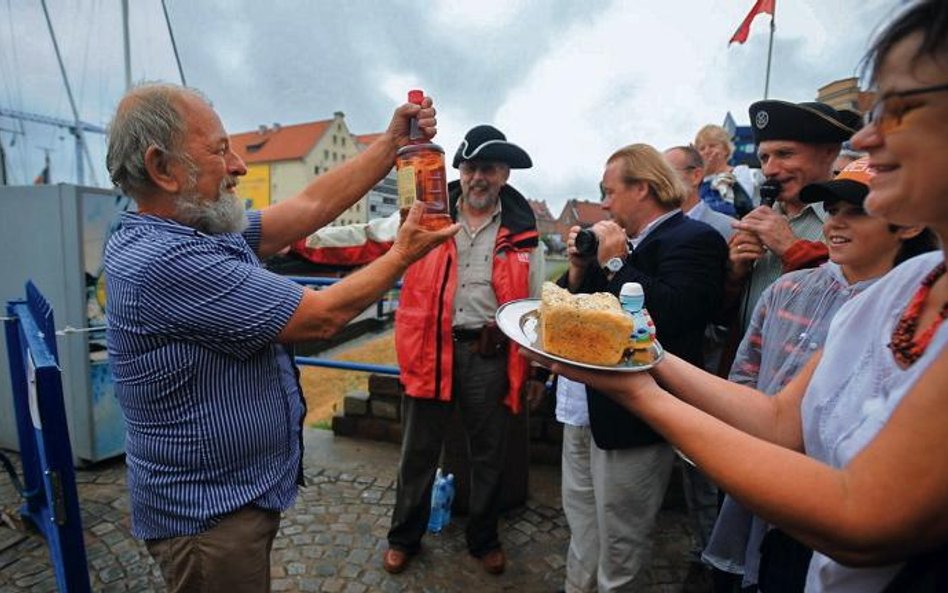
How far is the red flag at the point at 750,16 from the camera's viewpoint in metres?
9.95

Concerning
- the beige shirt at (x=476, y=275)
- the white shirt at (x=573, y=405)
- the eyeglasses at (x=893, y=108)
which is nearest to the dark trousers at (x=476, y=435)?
the beige shirt at (x=476, y=275)

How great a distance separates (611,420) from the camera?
217 centimetres

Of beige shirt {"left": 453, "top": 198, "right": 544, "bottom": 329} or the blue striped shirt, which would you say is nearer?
the blue striped shirt

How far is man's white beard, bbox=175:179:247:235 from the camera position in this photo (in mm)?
1527

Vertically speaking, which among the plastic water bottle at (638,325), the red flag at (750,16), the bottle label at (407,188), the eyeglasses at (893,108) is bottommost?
the plastic water bottle at (638,325)

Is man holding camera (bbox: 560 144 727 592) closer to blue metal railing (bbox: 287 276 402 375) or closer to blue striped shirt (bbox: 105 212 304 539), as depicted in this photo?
blue striped shirt (bbox: 105 212 304 539)

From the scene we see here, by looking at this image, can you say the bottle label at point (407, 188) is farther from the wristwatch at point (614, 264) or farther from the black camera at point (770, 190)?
the black camera at point (770, 190)

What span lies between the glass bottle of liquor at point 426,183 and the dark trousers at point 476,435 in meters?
1.39

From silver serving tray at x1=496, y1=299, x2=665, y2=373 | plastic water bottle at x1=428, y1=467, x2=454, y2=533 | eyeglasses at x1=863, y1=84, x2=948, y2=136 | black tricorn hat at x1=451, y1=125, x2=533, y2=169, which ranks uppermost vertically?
black tricorn hat at x1=451, y1=125, x2=533, y2=169

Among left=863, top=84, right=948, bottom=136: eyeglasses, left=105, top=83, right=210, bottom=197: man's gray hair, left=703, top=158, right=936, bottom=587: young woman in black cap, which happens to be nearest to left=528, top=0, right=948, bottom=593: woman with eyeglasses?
left=863, top=84, right=948, bottom=136: eyeglasses

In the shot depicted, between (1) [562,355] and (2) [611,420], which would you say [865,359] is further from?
(2) [611,420]

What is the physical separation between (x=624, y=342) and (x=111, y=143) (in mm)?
1637

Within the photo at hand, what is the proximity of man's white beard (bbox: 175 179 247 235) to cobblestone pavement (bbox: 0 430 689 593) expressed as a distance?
2.14m

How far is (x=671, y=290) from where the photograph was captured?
2.11 metres
